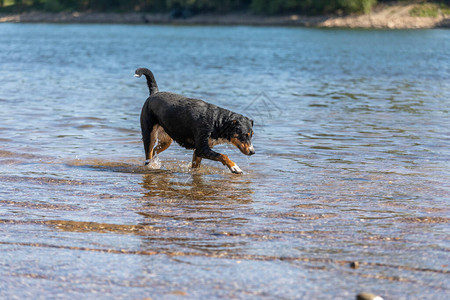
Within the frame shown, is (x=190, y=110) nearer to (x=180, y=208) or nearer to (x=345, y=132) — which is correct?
(x=180, y=208)

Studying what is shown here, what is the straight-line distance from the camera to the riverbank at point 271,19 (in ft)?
277

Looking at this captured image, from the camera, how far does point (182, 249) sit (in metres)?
5.25

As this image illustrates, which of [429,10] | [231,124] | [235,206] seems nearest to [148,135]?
[231,124]

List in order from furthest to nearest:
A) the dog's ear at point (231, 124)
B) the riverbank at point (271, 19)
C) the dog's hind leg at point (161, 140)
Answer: the riverbank at point (271, 19)
the dog's hind leg at point (161, 140)
the dog's ear at point (231, 124)

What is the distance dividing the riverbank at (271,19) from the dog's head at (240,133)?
80493 millimetres

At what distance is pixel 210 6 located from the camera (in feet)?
342

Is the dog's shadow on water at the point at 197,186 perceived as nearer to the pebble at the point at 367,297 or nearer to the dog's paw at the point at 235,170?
the dog's paw at the point at 235,170

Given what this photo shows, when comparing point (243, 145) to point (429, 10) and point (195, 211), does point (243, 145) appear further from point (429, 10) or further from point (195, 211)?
point (429, 10)

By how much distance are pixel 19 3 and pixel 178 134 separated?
123 meters

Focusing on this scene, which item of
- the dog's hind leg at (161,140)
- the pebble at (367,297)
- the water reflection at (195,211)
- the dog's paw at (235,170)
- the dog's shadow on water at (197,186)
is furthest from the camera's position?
the dog's hind leg at (161,140)

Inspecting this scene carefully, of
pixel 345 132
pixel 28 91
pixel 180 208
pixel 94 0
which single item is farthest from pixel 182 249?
pixel 94 0

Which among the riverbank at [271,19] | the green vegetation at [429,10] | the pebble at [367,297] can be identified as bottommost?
the riverbank at [271,19]

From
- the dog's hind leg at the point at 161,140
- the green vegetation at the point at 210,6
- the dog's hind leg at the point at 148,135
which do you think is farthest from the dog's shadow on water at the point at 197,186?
the green vegetation at the point at 210,6

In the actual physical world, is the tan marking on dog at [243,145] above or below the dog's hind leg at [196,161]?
above
